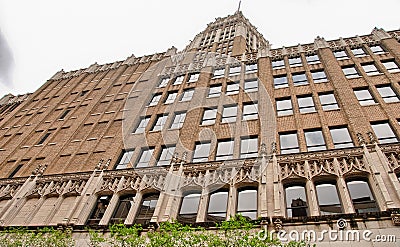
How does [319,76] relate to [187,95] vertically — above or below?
above

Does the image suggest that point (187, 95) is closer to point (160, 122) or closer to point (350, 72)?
point (160, 122)

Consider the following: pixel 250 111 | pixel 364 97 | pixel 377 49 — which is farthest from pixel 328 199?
pixel 377 49

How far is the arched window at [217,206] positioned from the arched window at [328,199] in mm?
5524

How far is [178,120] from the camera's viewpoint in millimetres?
28188

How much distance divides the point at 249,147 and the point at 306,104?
705 centimetres

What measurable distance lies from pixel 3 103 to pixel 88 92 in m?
18.3

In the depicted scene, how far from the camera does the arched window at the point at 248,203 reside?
17.2m

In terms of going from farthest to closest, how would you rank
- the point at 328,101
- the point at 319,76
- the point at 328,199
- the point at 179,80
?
the point at 179,80
the point at 319,76
the point at 328,101
the point at 328,199

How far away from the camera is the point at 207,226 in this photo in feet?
53.6

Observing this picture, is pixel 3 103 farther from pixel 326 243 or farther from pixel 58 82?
pixel 326 243

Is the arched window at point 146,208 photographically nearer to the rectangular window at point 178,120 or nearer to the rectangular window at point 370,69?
the rectangular window at point 178,120

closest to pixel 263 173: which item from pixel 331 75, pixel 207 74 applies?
pixel 331 75

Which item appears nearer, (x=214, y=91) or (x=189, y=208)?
(x=189, y=208)

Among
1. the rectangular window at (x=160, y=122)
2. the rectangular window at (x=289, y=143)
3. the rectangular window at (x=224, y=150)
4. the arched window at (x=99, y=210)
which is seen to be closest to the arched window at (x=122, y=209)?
the arched window at (x=99, y=210)
